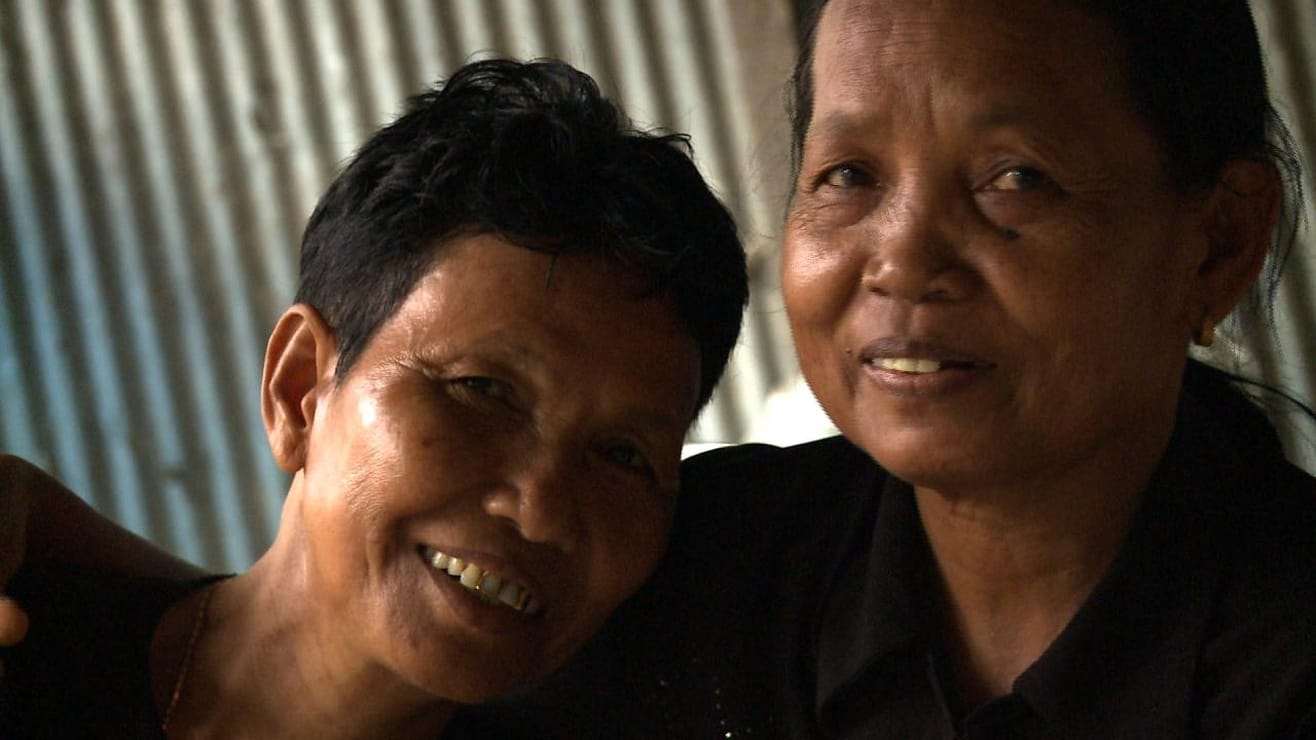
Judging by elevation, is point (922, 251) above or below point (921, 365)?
above

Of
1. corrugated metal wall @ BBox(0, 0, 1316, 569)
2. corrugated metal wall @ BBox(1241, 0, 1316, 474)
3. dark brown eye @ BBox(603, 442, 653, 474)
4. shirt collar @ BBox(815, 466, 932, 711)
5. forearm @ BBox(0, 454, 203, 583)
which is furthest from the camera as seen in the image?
corrugated metal wall @ BBox(0, 0, 1316, 569)

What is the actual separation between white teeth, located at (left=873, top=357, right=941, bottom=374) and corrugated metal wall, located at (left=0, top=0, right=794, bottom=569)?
82.0 inches

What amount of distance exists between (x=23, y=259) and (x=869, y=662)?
2646mm

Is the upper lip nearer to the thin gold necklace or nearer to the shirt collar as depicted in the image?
the shirt collar

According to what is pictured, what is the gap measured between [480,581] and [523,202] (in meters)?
0.43

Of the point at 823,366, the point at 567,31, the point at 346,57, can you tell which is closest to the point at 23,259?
the point at 346,57

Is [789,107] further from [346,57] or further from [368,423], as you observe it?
[346,57]

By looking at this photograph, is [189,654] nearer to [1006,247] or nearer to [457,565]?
[457,565]

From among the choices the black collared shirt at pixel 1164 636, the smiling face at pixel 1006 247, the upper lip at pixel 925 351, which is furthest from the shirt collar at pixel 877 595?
the upper lip at pixel 925 351

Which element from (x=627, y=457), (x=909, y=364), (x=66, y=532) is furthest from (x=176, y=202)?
(x=909, y=364)

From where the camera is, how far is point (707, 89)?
3.22 m

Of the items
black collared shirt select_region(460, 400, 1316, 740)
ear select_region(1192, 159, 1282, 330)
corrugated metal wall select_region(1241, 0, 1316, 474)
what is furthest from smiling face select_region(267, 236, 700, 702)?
corrugated metal wall select_region(1241, 0, 1316, 474)

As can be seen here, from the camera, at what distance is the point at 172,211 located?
3.43m

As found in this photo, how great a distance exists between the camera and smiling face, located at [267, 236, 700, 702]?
1568mm
